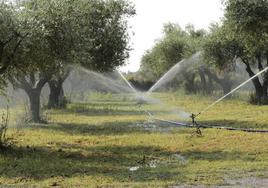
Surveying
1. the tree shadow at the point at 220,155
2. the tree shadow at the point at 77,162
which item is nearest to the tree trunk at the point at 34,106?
the tree shadow at the point at 77,162

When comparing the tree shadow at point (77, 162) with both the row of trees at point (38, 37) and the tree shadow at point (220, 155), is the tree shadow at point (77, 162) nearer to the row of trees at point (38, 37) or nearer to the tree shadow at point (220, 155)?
the tree shadow at point (220, 155)

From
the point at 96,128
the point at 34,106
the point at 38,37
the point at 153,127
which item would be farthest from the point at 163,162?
the point at 34,106

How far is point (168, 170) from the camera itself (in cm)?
1597

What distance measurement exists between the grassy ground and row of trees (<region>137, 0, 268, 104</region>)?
23.0 ft

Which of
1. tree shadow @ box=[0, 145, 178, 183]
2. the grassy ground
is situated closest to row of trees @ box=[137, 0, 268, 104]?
the grassy ground

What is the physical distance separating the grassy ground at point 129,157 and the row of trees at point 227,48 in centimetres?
701

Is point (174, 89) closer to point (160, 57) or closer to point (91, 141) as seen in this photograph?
point (160, 57)

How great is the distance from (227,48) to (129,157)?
3762 cm

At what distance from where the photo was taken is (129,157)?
19.4 metres

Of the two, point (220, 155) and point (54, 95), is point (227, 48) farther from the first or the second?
point (220, 155)

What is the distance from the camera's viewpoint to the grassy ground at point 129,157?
14.7 m

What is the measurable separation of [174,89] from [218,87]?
9186mm

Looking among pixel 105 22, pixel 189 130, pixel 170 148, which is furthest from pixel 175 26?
pixel 170 148

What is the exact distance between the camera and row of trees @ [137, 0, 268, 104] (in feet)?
110
